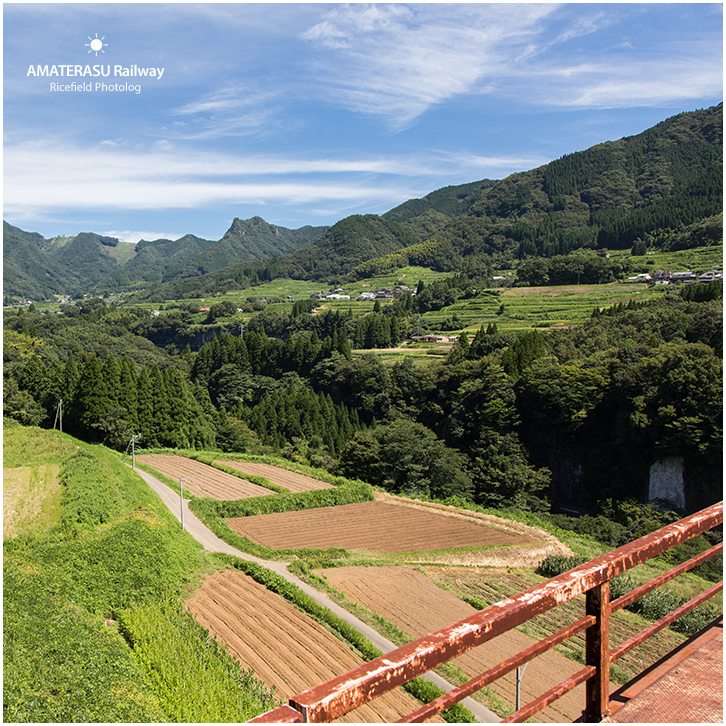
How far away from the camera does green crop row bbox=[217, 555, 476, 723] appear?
11.3 meters

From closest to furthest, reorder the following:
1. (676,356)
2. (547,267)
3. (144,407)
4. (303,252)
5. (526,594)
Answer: (526,594)
(676,356)
(144,407)
(547,267)
(303,252)

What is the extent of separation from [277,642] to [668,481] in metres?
29.7

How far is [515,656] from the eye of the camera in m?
1.83

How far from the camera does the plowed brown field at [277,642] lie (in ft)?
38.0

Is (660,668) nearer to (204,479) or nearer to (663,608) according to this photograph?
(663,608)

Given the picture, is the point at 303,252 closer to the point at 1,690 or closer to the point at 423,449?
the point at 423,449

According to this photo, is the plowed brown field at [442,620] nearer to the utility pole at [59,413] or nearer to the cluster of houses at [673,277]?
the utility pole at [59,413]

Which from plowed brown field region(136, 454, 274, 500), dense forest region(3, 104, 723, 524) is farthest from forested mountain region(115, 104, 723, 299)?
plowed brown field region(136, 454, 274, 500)

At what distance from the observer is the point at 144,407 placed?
138ft

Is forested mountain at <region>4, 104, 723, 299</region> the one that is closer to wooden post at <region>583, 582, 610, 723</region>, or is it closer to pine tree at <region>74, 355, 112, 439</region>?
pine tree at <region>74, 355, 112, 439</region>

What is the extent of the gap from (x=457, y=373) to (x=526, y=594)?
159 ft

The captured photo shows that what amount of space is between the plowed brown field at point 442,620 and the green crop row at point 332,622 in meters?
1.27

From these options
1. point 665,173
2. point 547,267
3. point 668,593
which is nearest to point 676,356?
point 668,593

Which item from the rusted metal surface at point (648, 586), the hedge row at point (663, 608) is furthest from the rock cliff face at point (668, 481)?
the rusted metal surface at point (648, 586)
